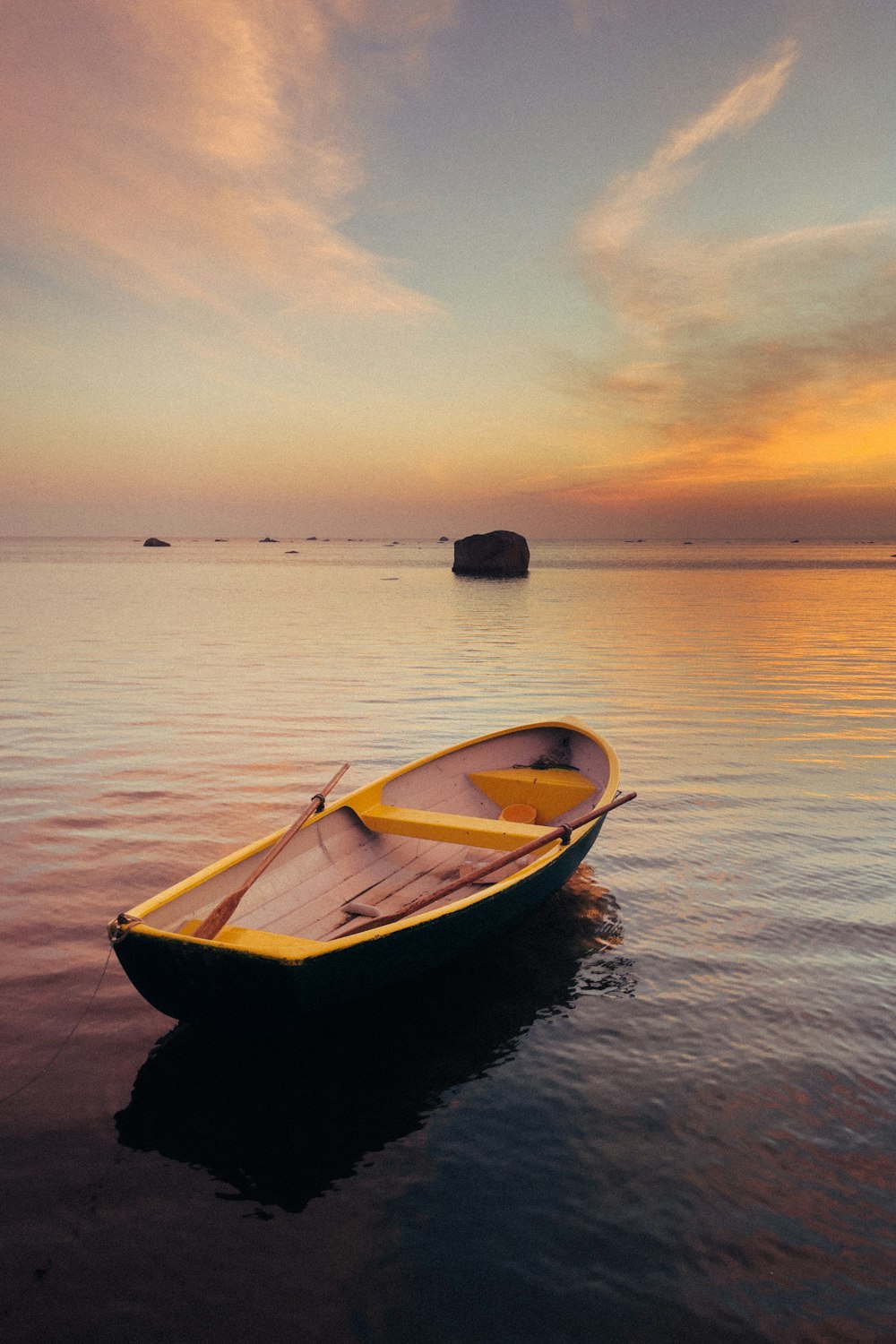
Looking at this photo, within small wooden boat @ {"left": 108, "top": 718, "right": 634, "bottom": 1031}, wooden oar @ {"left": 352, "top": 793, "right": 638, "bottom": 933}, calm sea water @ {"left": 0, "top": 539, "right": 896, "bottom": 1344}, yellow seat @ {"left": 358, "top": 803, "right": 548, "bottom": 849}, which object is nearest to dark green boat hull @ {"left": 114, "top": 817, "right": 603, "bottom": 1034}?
small wooden boat @ {"left": 108, "top": 718, "right": 634, "bottom": 1031}

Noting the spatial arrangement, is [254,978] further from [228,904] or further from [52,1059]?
[52,1059]

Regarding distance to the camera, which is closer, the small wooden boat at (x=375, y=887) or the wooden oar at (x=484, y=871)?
the small wooden boat at (x=375, y=887)

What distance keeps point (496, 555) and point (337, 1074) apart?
215 ft

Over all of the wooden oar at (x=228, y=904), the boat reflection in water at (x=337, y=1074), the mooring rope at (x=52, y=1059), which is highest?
the wooden oar at (x=228, y=904)

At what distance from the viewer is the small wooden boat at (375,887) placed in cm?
466

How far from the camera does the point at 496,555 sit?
227 feet

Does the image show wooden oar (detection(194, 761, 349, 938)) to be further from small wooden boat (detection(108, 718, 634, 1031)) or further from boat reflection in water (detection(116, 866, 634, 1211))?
boat reflection in water (detection(116, 866, 634, 1211))

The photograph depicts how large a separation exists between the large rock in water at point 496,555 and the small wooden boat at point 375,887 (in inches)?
2350

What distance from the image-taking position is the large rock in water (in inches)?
2709

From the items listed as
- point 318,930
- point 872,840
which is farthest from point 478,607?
point 318,930

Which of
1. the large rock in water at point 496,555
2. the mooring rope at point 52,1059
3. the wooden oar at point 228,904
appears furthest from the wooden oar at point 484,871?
the large rock in water at point 496,555

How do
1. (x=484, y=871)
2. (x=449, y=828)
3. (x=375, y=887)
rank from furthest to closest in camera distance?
(x=449, y=828) < (x=375, y=887) < (x=484, y=871)

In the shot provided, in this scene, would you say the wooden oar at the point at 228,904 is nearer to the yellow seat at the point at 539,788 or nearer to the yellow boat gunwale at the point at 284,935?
the yellow boat gunwale at the point at 284,935

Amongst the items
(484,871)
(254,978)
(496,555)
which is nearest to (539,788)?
(484,871)
